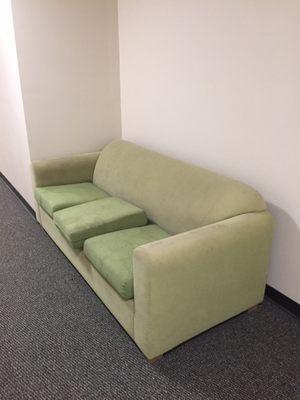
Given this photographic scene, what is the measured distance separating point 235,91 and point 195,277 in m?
1.14

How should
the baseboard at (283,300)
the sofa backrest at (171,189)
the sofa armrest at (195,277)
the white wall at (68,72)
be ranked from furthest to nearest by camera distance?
the white wall at (68,72) → the baseboard at (283,300) → the sofa backrest at (171,189) → the sofa armrest at (195,277)

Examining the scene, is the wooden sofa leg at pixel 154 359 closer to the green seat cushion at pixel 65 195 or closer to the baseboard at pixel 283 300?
the baseboard at pixel 283 300

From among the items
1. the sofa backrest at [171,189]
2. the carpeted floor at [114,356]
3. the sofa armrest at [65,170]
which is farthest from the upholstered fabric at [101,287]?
the sofa backrest at [171,189]

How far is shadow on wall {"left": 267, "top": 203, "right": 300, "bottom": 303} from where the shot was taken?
1.86 meters

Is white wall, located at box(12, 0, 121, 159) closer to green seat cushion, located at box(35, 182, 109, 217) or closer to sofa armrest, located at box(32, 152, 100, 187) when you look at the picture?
sofa armrest, located at box(32, 152, 100, 187)

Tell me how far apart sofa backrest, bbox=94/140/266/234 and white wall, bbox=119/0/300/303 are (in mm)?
193

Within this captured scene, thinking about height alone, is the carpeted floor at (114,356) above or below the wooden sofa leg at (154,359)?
below

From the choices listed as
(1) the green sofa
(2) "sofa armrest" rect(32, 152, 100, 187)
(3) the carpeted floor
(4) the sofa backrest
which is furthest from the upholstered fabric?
(4) the sofa backrest

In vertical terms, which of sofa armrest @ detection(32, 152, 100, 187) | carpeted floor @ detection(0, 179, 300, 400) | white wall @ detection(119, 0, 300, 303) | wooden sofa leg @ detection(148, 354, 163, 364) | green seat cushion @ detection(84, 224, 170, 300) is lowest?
carpeted floor @ detection(0, 179, 300, 400)

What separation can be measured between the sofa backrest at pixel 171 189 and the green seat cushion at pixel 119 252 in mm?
175

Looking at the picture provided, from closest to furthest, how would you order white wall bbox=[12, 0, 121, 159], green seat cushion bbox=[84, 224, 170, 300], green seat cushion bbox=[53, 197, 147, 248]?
green seat cushion bbox=[84, 224, 170, 300] < green seat cushion bbox=[53, 197, 147, 248] < white wall bbox=[12, 0, 121, 159]

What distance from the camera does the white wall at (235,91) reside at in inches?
67.2

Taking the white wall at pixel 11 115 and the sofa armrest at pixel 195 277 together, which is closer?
the sofa armrest at pixel 195 277

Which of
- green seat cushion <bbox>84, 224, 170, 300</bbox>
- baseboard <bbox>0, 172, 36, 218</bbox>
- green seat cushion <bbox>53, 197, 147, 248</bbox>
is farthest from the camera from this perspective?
baseboard <bbox>0, 172, 36, 218</bbox>
